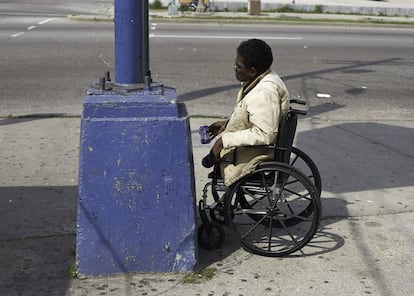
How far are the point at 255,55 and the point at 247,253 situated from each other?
126 centimetres

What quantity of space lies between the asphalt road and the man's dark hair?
449 centimetres

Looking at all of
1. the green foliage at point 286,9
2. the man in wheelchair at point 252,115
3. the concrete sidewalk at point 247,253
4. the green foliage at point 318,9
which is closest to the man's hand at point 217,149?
the man in wheelchair at point 252,115

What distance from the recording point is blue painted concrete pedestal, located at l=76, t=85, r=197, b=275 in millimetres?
3977

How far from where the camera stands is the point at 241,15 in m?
22.1

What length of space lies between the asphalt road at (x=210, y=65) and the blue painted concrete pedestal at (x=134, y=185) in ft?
16.0

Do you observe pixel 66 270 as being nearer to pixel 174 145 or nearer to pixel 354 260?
pixel 174 145

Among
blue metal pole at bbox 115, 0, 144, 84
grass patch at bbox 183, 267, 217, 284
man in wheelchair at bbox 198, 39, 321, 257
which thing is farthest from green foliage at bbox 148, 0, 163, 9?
grass patch at bbox 183, 267, 217, 284

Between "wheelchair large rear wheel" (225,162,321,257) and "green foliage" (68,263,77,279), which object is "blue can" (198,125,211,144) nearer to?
"wheelchair large rear wheel" (225,162,321,257)

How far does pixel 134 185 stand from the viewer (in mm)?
4035

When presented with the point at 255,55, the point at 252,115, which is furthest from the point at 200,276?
the point at 255,55

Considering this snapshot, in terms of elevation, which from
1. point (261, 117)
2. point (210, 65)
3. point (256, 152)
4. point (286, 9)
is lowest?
point (256, 152)

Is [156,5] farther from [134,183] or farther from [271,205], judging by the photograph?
[134,183]

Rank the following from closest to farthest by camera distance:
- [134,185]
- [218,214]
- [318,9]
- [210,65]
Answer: [134,185] → [218,214] → [210,65] → [318,9]

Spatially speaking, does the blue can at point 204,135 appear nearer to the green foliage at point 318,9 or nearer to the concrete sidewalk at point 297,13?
the concrete sidewalk at point 297,13
